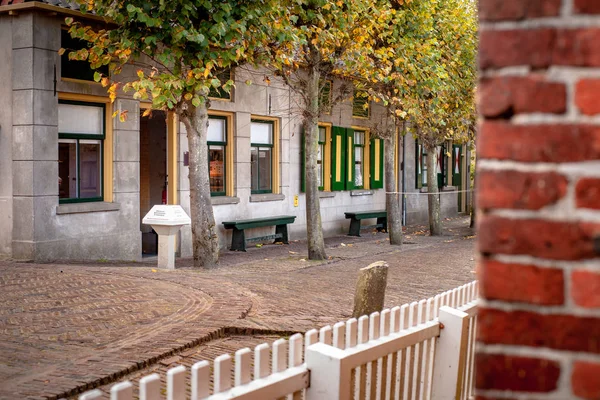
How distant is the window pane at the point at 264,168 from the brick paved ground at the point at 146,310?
4.83 meters

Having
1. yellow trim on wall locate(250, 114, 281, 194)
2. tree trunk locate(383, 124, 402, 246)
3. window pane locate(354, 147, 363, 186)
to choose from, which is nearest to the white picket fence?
tree trunk locate(383, 124, 402, 246)

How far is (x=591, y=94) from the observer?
51.3 inches

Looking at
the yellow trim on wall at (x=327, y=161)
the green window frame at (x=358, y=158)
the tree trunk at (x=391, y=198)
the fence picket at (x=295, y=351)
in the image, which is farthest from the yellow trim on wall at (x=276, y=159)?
the fence picket at (x=295, y=351)

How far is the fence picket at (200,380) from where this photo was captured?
9.43 feet

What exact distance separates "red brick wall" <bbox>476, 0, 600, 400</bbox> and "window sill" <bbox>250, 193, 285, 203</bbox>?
61.6ft

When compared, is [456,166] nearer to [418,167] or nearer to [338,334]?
[418,167]

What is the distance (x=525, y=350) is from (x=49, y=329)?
7317mm

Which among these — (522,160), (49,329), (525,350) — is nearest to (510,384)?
(525,350)

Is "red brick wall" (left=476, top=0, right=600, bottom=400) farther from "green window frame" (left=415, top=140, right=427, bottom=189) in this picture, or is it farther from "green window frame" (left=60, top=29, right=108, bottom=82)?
"green window frame" (left=415, top=140, right=427, bottom=189)

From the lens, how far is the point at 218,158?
1917cm

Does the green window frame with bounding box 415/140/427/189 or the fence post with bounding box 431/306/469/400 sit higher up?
the green window frame with bounding box 415/140/427/189

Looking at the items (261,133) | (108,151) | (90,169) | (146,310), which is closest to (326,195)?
(261,133)

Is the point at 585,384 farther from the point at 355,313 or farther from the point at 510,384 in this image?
the point at 355,313

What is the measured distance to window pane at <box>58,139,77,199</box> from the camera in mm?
14891
